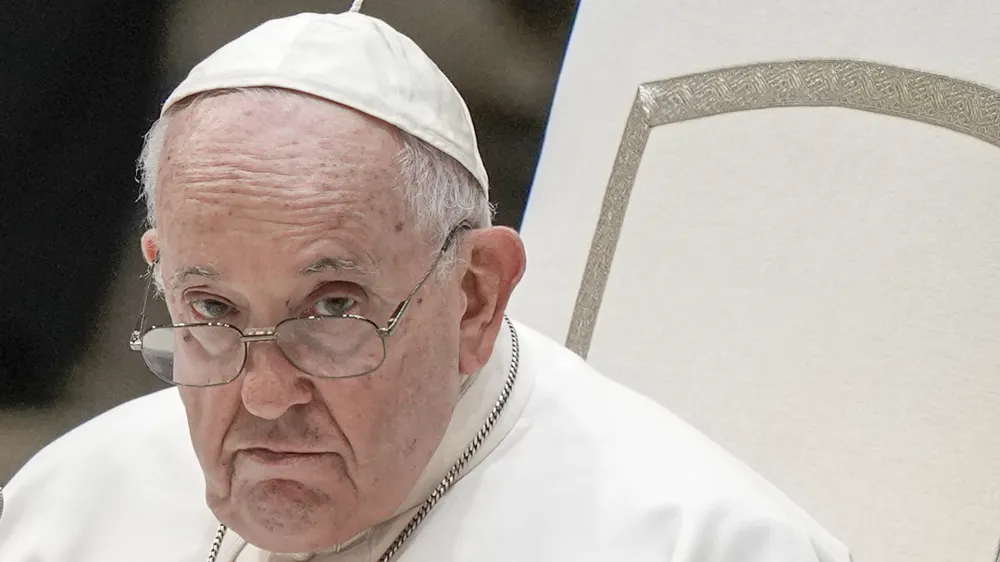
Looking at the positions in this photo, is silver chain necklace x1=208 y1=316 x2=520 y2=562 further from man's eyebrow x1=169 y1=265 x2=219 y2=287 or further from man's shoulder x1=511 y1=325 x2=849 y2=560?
man's eyebrow x1=169 y1=265 x2=219 y2=287

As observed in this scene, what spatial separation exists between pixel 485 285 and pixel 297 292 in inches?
13.2

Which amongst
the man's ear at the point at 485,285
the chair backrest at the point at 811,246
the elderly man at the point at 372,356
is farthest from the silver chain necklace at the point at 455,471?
the chair backrest at the point at 811,246

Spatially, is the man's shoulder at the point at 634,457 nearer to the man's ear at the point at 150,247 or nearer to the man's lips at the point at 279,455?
the man's lips at the point at 279,455

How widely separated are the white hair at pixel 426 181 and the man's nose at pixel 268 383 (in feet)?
0.92

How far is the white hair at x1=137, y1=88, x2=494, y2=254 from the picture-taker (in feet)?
5.22

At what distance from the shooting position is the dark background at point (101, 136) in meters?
2.93

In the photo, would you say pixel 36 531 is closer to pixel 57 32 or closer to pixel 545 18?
pixel 57 32

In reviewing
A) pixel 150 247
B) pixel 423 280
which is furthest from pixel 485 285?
pixel 150 247

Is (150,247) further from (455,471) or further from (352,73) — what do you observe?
(455,471)

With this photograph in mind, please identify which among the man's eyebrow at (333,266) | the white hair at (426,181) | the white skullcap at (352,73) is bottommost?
the man's eyebrow at (333,266)

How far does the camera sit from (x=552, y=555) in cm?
173

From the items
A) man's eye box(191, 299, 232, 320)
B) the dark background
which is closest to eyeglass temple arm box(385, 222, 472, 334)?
man's eye box(191, 299, 232, 320)

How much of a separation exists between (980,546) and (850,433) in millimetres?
337

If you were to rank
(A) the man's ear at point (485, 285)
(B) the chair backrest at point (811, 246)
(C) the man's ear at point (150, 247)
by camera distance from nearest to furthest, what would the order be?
(A) the man's ear at point (485, 285) → (C) the man's ear at point (150, 247) → (B) the chair backrest at point (811, 246)
